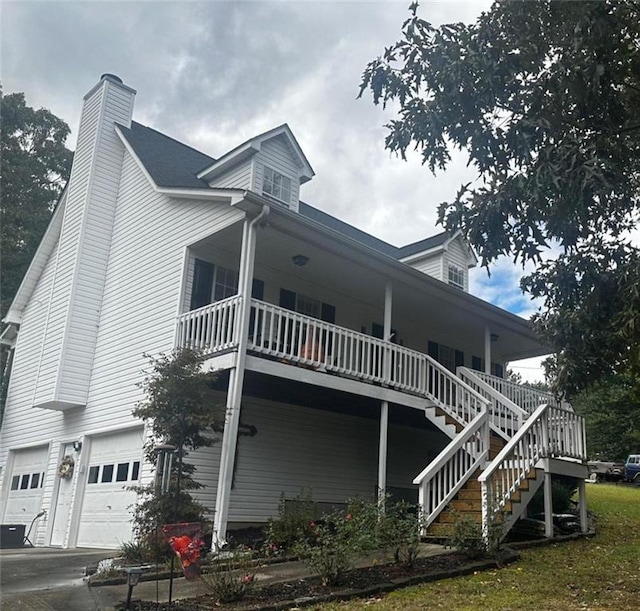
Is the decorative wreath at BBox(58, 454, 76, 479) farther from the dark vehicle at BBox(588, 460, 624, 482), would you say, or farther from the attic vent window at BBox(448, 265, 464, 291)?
the dark vehicle at BBox(588, 460, 624, 482)

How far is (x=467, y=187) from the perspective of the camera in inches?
341

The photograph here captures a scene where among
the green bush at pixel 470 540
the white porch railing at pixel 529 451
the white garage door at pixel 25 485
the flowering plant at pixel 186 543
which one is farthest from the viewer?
Result: the white garage door at pixel 25 485

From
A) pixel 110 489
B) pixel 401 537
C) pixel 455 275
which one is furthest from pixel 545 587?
pixel 455 275

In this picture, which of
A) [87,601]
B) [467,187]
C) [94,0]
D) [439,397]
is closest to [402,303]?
[439,397]

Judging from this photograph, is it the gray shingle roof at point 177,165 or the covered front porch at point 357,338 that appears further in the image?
the gray shingle roof at point 177,165

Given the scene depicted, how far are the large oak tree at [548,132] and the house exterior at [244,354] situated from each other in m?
2.99

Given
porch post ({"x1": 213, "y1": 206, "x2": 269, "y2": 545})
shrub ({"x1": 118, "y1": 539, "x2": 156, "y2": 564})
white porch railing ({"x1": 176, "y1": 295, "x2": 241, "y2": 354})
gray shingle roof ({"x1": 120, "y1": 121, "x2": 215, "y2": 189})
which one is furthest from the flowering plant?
gray shingle roof ({"x1": 120, "y1": 121, "x2": 215, "y2": 189})

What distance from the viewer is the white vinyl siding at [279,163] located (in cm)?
1443

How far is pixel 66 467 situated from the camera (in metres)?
14.6

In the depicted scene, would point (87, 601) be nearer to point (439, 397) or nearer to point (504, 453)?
point (504, 453)

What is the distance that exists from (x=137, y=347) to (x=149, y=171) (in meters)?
4.02

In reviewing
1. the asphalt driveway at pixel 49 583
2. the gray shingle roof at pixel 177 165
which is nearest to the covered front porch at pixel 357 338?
the gray shingle roof at pixel 177 165

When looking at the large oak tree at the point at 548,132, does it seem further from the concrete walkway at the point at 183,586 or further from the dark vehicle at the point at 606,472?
the dark vehicle at the point at 606,472

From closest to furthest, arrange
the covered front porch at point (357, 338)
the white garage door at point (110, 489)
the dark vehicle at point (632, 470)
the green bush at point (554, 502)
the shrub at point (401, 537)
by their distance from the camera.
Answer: the shrub at point (401, 537) < the covered front porch at point (357, 338) < the white garage door at point (110, 489) < the green bush at point (554, 502) < the dark vehicle at point (632, 470)
